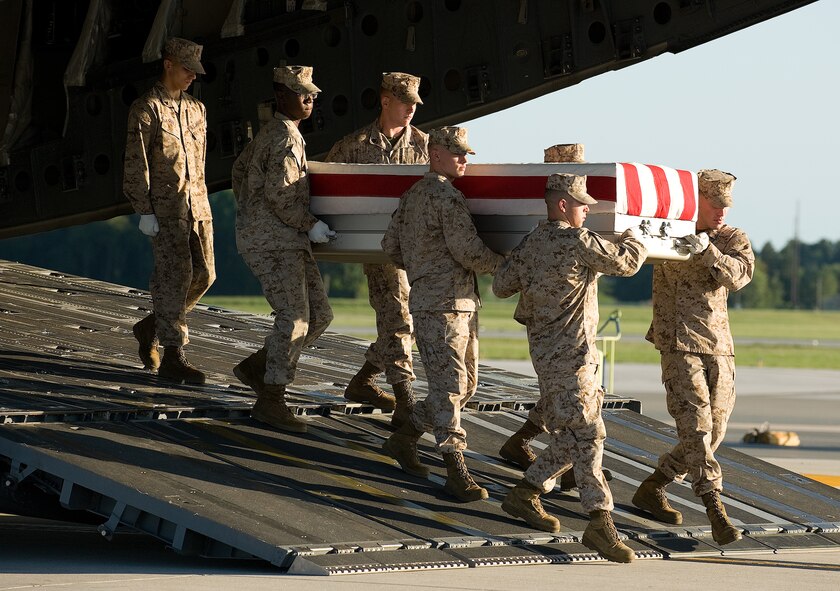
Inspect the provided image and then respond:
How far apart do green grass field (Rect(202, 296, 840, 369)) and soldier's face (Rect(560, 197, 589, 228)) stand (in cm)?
3052

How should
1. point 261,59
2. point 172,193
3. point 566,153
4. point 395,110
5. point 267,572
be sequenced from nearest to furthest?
point 267,572 → point 395,110 → point 566,153 → point 172,193 → point 261,59

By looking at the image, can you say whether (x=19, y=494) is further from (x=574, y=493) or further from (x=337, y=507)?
(x=574, y=493)

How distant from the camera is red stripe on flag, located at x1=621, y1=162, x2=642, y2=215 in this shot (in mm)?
7301

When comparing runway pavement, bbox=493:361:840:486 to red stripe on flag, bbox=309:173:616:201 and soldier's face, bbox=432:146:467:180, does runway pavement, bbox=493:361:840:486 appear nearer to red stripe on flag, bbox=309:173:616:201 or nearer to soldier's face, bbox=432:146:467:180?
red stripe on flag, bbox=309:173:616:201

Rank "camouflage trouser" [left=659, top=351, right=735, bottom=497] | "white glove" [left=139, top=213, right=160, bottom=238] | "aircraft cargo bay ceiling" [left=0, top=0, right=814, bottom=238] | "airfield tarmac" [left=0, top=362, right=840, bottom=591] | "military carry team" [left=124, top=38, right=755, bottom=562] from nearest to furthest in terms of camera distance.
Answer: "airfield tarmac" [left=0, top=362, right=840, bottom=591] → "military carry team" [left=124, top=38, right=755, bottom=562] → "camouflage trouser" [left=659, top=351, right=735, bottom=497] → "white glove" [left=139, top=213, right=160, bottom=238] → "aircraft cargo bay ceiling" [left=0, top=0, right=814, bottom=238]

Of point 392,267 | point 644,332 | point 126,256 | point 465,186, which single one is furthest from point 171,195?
point 126,256

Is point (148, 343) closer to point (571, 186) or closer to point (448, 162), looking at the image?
point (448, 162)

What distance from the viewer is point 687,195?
7703 millimetres

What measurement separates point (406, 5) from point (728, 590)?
5.74 meters

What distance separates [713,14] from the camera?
9.91m

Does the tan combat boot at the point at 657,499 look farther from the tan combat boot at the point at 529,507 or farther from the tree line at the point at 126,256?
the tree line at the point at 126,256

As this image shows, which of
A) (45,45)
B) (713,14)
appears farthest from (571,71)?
(45,45)

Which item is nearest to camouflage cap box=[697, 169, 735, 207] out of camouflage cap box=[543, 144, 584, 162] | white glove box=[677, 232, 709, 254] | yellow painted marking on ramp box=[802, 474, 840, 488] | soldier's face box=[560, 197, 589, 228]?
white glove box=[677, 232, 709, 254]

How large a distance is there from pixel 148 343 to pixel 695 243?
3.59 metres
